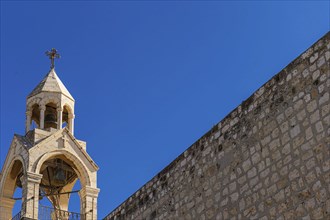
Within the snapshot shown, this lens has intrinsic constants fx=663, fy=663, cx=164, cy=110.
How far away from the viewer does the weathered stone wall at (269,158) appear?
7.12 metres

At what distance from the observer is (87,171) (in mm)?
19500

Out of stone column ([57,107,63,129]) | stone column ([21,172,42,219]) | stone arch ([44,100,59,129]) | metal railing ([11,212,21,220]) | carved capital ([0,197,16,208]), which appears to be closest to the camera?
stone column ([21,172,42,219])

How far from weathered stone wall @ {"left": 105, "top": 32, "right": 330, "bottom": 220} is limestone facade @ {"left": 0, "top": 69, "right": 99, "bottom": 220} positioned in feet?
32.1

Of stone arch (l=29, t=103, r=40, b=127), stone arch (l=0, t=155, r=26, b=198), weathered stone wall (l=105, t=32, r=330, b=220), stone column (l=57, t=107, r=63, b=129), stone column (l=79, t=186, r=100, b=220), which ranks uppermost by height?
stone arch (l=29, t=103, r=40, b=127)

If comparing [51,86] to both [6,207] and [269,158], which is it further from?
[269,158]

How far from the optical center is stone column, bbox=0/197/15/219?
19.0 m

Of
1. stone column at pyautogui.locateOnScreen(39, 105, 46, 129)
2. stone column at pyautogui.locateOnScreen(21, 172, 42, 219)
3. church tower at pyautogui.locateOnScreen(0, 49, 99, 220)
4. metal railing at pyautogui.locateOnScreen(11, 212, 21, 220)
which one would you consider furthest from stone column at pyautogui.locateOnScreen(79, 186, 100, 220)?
stone column at pyautogui.locateOnScreen(39, 105, 46, 129)

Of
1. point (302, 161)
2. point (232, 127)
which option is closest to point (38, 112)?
point (232, 127)

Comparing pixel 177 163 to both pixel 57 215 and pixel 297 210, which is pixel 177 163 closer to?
pixel 297 210

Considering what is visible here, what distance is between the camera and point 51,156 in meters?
19.2

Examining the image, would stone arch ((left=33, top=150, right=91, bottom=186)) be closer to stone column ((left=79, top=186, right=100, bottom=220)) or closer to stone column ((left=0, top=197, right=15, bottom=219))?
stone column ((left=79, top=186, right=100, bottom=220))

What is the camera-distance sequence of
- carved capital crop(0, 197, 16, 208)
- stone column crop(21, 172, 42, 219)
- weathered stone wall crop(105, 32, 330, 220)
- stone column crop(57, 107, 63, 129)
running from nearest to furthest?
weathered stone wall crop(105, 32, 330, 220) → stone column crop(21, 172, 42, 219) → carved capital crop(0, 197, 16, 208) → stone column crop(57, 107, 63, 129)

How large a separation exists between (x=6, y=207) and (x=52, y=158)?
6.36 ft

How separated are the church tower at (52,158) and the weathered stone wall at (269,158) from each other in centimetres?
984
